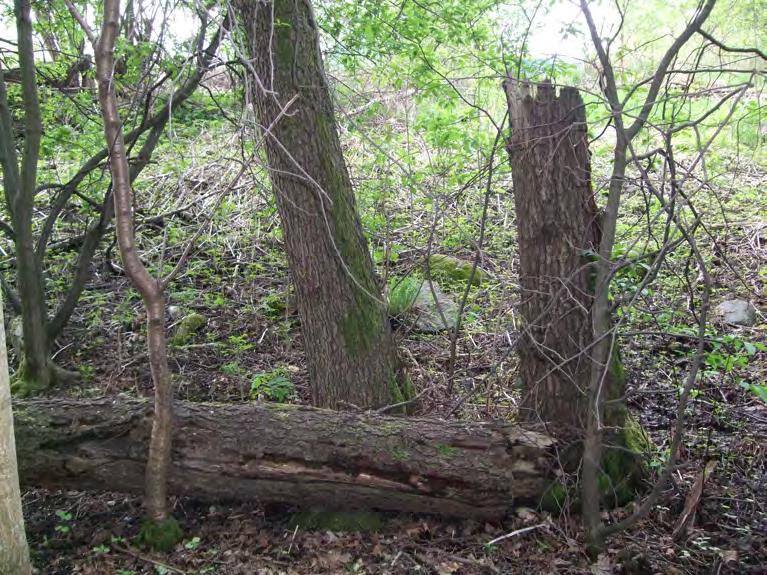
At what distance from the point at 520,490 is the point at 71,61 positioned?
483 centimetres

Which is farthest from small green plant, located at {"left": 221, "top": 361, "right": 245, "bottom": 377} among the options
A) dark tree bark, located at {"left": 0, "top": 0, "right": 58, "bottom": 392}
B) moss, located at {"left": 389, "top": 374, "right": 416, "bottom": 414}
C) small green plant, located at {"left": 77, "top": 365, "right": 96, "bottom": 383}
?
moss, located at {"left": 389, "top": 374, "right": 416, "bottom": 414}

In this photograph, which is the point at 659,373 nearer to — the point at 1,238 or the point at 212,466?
the point at 212,466

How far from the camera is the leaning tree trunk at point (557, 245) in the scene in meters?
3.35

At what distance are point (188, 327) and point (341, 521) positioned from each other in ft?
9.50

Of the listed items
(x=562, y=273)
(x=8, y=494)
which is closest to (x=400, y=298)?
(x=562, y=273)

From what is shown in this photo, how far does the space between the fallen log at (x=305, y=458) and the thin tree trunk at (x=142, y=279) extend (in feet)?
0.46

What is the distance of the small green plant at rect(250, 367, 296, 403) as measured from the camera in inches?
189

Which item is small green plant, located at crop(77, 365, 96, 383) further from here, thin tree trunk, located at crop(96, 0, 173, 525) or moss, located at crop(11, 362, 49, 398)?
thin tree trunk, located at crop(96, 0, 173, 525)

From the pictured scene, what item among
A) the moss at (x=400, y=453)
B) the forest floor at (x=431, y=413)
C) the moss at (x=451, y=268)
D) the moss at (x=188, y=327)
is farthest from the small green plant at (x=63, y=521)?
the moss at (x=451, y=268)

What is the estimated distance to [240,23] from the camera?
13.3 ft

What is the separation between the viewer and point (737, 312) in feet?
16.7

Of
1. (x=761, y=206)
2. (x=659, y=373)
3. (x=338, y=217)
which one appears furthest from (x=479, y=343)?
(x=761, y=206)

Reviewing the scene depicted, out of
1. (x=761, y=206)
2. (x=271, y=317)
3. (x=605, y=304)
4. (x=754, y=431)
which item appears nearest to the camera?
(x=605, y=304)

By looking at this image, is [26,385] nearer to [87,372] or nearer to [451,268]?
[87,372]
